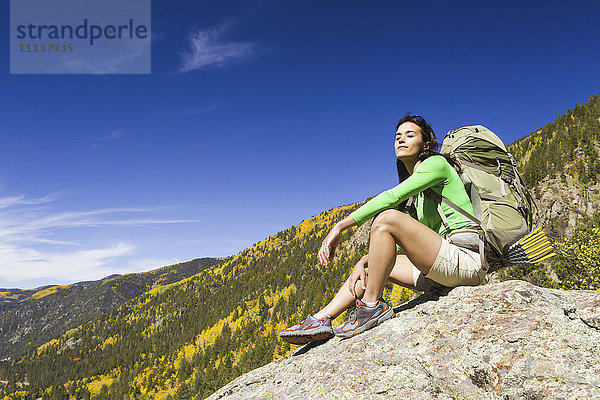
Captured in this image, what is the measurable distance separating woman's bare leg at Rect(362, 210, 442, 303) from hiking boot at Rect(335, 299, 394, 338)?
0.48 meters

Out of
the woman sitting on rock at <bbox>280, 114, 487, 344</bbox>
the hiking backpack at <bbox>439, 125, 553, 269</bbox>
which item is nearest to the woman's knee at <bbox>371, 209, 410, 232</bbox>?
the woman sitting on rock at <bbox>280, 114, 487, 344</bbox>

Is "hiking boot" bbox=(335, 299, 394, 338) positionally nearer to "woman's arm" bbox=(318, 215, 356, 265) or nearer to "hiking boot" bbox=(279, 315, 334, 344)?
"hiking boot" bbox=(279, 315, 334, 344)

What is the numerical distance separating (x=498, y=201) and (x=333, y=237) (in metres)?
1.98

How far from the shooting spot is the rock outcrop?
2.71m

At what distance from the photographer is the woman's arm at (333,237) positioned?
372 cm

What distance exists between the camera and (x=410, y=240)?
11.9ft

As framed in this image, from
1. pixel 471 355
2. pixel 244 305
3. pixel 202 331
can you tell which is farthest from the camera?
pixel 202 331

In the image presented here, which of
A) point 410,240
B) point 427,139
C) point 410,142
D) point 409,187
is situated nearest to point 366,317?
point 410,240

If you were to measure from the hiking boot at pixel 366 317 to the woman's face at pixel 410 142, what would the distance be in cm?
190

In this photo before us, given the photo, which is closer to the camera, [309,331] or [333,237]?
[333,237]

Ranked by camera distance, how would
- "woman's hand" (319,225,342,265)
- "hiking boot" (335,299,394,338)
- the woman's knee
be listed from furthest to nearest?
"hiking boot" (335,299,394,338)
"woman's hand" (319,225,342,265)
the woman's knee

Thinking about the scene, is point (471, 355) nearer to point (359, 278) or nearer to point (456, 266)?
point (456, 266)

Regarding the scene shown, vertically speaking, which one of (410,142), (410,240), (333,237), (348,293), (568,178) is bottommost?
(348,293)

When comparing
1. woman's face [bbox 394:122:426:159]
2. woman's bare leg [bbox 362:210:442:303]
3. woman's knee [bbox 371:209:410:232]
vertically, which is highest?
woman's face [bbox 394:122:426:159]
